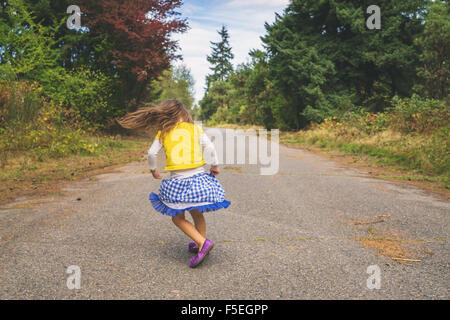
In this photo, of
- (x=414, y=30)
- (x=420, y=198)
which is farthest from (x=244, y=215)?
(x=414, y=30)

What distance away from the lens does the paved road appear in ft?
8.11

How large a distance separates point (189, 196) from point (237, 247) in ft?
2.65

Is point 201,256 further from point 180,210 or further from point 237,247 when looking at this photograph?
point 237,247

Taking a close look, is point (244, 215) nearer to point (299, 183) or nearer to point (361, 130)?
point (299, 183)

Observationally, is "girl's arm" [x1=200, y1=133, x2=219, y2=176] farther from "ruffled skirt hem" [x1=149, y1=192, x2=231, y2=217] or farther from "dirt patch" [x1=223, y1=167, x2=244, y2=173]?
"dirt patch" [x1=223, y1=167, x2=244, y2=173]

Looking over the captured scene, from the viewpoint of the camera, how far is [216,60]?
70.4m

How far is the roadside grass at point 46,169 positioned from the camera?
19.2ft

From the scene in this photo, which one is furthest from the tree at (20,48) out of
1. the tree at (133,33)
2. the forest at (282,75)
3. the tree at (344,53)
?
the tree at (344,53)

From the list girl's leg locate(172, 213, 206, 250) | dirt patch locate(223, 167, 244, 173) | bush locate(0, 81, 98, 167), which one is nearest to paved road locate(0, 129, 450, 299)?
girl's leg locate(172, 213, 206, 250)

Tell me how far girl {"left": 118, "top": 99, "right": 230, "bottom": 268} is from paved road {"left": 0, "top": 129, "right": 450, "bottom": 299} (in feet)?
1.16

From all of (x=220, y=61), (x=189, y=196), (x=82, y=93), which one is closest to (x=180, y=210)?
(x=189, y=196)

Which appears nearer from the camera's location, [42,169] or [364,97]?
[42,169]

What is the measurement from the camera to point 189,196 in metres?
2.93

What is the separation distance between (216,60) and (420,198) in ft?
225
